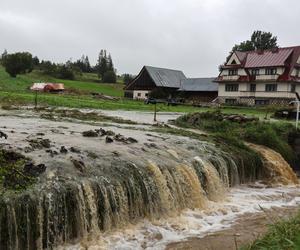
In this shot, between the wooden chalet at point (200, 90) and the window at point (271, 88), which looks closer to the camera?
Result: the window at point (271, 88)

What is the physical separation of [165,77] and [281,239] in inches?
2451

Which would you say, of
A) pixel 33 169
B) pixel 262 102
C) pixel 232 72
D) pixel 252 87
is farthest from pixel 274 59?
pixel 33 169

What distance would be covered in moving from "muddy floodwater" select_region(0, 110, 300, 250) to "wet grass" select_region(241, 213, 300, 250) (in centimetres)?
281

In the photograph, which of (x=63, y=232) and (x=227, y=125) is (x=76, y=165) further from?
(x=227, y=125)

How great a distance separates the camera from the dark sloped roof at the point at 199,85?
66.6 meters

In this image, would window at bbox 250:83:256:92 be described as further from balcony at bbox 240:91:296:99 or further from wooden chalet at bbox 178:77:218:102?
wooden chalet at bbox 178:77:218:102

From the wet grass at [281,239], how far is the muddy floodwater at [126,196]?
2808 millimetres

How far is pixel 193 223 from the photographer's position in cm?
1220

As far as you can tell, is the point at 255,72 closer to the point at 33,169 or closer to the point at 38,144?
the point at 38,144

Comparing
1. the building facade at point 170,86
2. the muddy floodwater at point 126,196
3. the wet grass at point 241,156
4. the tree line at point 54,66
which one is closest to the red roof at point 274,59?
the building facade at point 170,86

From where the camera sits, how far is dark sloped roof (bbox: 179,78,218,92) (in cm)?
6662

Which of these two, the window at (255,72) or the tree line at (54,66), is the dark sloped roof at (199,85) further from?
the tree line at (54,66)

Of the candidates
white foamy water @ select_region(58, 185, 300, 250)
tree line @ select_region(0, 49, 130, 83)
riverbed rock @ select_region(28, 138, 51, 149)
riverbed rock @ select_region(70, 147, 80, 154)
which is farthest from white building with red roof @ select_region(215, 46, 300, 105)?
riverbed rock @ select_region(28, 138, 51, 149)

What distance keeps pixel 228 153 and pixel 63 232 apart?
A: 33.2 ft
